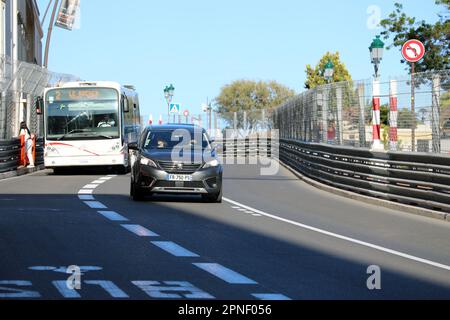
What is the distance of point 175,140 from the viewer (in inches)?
790

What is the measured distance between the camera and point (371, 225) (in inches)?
616

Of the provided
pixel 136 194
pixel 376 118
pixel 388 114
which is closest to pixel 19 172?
pixel 136 194

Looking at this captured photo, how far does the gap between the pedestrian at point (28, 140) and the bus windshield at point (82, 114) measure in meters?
1.75

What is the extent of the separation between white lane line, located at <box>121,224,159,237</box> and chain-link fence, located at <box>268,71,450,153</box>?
7.11m

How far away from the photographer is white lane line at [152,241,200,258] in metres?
10.9

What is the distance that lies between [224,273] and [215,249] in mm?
2105

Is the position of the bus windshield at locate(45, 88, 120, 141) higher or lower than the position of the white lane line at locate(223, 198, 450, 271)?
higher

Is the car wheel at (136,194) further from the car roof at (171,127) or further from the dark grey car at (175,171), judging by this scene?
the car roof at (171,127)

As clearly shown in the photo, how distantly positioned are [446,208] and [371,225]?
7.38 ft

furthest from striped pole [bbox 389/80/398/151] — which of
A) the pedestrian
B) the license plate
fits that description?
the pedestrian

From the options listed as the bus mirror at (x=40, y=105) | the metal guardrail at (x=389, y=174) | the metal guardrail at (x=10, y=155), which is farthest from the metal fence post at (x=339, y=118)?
the bus mirror at (x=40, y=105)

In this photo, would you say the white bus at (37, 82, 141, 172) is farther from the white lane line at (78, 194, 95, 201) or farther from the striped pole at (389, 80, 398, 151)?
the striped pole at (389, 80, 398, 151)

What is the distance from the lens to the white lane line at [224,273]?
899cm

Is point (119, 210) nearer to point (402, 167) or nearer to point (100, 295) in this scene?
point (402, 167)
